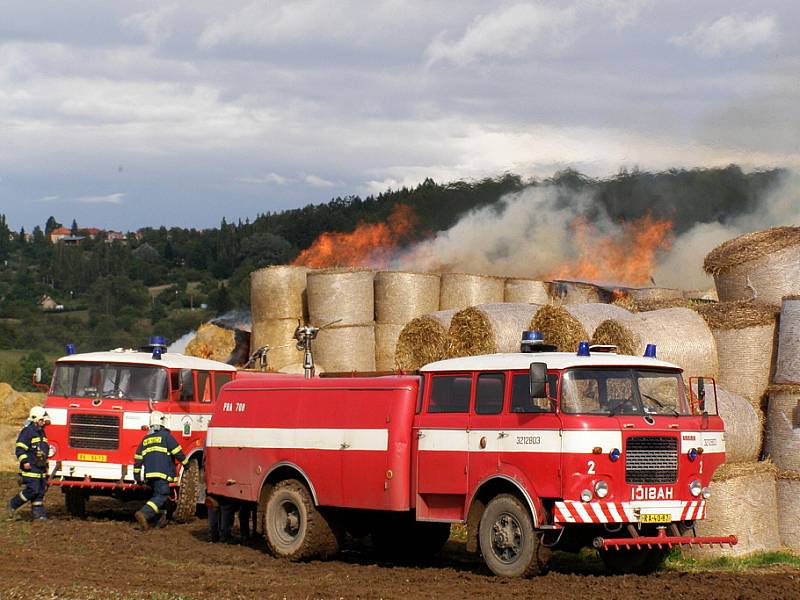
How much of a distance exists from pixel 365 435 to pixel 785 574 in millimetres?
5754

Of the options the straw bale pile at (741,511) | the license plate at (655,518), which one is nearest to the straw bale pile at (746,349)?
the straw bale pile at (741,511)

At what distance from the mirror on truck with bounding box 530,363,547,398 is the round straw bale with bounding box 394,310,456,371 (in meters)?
8.32

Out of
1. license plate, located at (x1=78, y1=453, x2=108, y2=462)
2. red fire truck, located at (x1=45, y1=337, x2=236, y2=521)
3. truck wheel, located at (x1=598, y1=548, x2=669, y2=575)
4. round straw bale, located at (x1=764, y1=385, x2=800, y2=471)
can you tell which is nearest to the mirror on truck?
truck wheel, located at (x1=598, y1=548, x2=669, y2=575)

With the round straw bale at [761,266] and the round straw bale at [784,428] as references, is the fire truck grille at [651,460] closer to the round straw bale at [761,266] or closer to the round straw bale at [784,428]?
the round straw bale at [784,428]

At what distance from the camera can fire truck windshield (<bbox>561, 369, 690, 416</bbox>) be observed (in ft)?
48.5

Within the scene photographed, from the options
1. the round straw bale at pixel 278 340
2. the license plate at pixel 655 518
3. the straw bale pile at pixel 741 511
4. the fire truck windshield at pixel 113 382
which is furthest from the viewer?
the round straw bale at pixel 278 340

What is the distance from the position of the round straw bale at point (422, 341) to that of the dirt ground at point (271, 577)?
14.6ft

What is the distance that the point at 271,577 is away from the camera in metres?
15.7

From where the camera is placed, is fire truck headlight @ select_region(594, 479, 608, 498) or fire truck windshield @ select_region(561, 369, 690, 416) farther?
fire truck windshield @ select_region(561, 369, 690, 416)

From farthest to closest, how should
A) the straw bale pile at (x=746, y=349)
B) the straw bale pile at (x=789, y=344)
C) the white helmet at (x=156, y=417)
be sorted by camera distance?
the white helmet at (x=156, y=417), the straw bale pile at (x=746, y=349), the straw bale pile at (x=789, y=344)

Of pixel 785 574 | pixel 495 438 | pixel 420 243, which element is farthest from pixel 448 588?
pixel 420 243

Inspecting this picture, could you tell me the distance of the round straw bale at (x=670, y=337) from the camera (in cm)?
1903

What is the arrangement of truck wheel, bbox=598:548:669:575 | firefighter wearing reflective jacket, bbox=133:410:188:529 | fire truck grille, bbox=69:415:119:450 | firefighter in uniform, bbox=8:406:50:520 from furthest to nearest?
fire truck grille, bbox=69:415:119:450 → firefighter in uniform, bbox=8:406:50:520 → firefighter wearing reflective jacket, bbox=133:410:188:529 → truck wheel, bbox=598:548:669:575

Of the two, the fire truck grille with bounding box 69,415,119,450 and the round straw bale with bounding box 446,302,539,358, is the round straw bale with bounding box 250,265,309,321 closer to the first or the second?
the fire truck grille with bounding box 69,415,119,450
